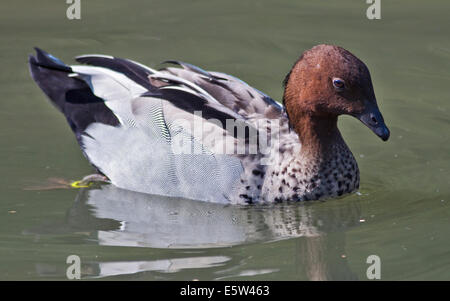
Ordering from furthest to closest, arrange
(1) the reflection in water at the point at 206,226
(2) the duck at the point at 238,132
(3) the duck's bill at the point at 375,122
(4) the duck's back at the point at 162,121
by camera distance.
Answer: (4) the duck's back at the point at 162,121
(2) the duck at the point at 238,132
(3) the duck's bill at the point at 375,122
(1) the reflection in water at the point at 206,226

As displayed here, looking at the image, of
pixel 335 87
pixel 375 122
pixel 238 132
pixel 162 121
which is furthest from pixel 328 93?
pixel 162 121

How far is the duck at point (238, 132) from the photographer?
838 centimetres

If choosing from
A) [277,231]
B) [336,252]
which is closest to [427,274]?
[336,252]

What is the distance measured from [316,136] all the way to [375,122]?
2.19 ft

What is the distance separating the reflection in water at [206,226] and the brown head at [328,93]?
807 mm

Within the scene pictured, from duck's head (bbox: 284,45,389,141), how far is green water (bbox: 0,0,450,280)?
91cm

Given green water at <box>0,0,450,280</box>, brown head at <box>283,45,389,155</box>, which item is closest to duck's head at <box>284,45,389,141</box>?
brown head at <box>283,45,389,155</box>

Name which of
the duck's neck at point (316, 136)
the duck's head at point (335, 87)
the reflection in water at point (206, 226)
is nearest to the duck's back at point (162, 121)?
the reflection in water at point (206, 226)

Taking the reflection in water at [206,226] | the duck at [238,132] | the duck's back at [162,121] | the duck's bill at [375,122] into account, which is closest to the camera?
the reflection in water at [206,226]

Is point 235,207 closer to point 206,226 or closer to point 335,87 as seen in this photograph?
point 206,226

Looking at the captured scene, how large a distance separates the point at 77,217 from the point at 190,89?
1619 mm

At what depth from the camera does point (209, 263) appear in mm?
7465

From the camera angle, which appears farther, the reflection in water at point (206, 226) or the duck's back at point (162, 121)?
the duck's back at point (162, 121)

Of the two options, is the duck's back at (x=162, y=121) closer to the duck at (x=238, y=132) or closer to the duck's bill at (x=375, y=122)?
the duck at (x=238, y=132)
